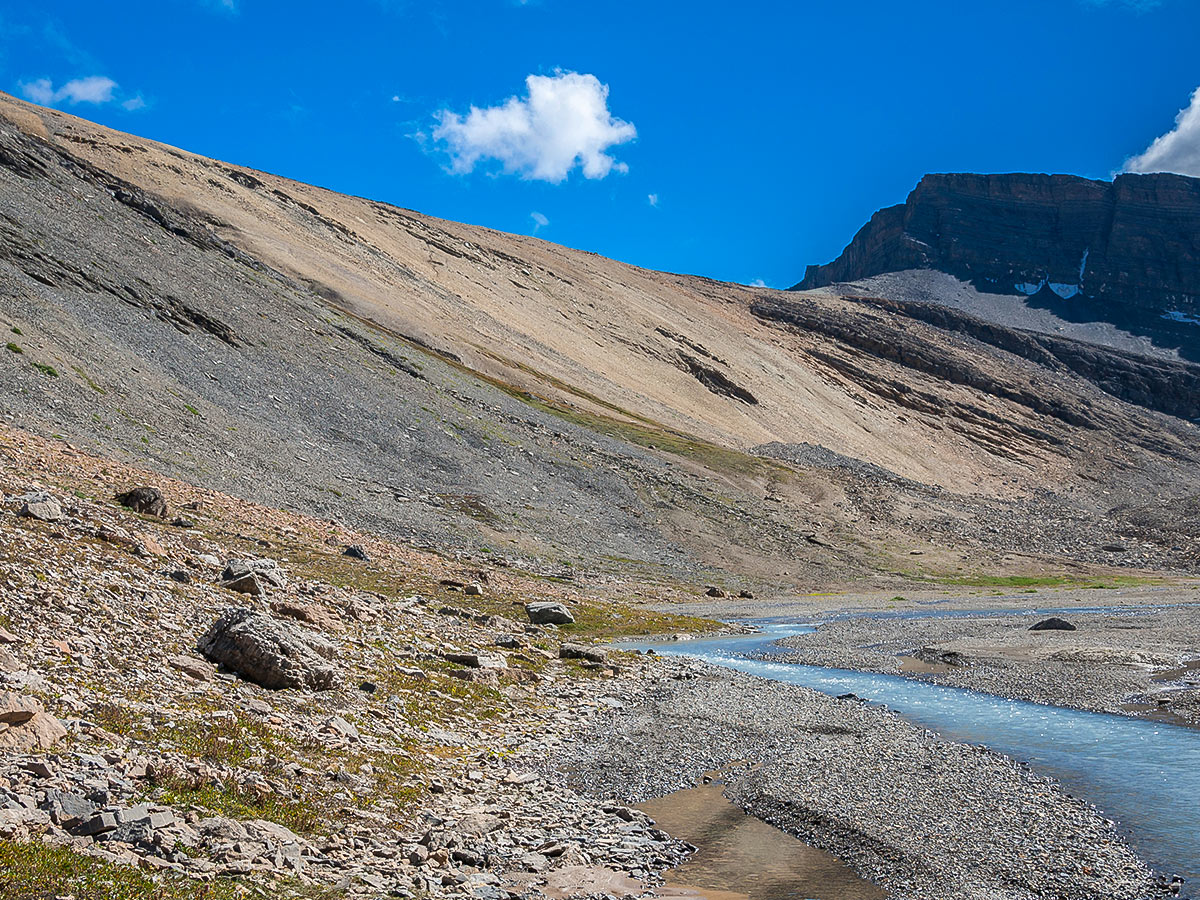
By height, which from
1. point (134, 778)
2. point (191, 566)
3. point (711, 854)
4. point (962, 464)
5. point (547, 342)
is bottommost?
point (711, 854)

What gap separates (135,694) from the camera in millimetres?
14000

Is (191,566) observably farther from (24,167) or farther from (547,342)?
(547,342)

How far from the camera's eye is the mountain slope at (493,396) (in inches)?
2041

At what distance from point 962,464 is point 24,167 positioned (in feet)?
443

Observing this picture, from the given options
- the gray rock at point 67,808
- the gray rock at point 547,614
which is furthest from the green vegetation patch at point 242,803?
the gray rock at point 547,614

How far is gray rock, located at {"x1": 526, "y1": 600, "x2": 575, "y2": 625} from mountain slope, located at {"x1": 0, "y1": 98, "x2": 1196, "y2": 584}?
16.0 m

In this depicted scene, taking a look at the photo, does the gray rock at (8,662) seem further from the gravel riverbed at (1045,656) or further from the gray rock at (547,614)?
the gravel riverbed at (1045,656)

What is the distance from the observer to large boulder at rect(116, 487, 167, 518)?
29109 millimetres

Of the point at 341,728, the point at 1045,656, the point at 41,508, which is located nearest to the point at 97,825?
the point at 341,728

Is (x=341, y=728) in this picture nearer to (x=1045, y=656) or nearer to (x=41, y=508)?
(x=41, y=508)

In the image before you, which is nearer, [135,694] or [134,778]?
[134,778]

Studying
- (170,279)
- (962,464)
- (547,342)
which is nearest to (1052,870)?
(170,279)

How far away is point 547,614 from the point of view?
115ft

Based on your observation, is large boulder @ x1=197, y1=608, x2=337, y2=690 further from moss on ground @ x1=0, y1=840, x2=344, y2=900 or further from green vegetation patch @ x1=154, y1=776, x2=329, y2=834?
moss on ground @ x1=0, y1=840, x2=344, y2=900
